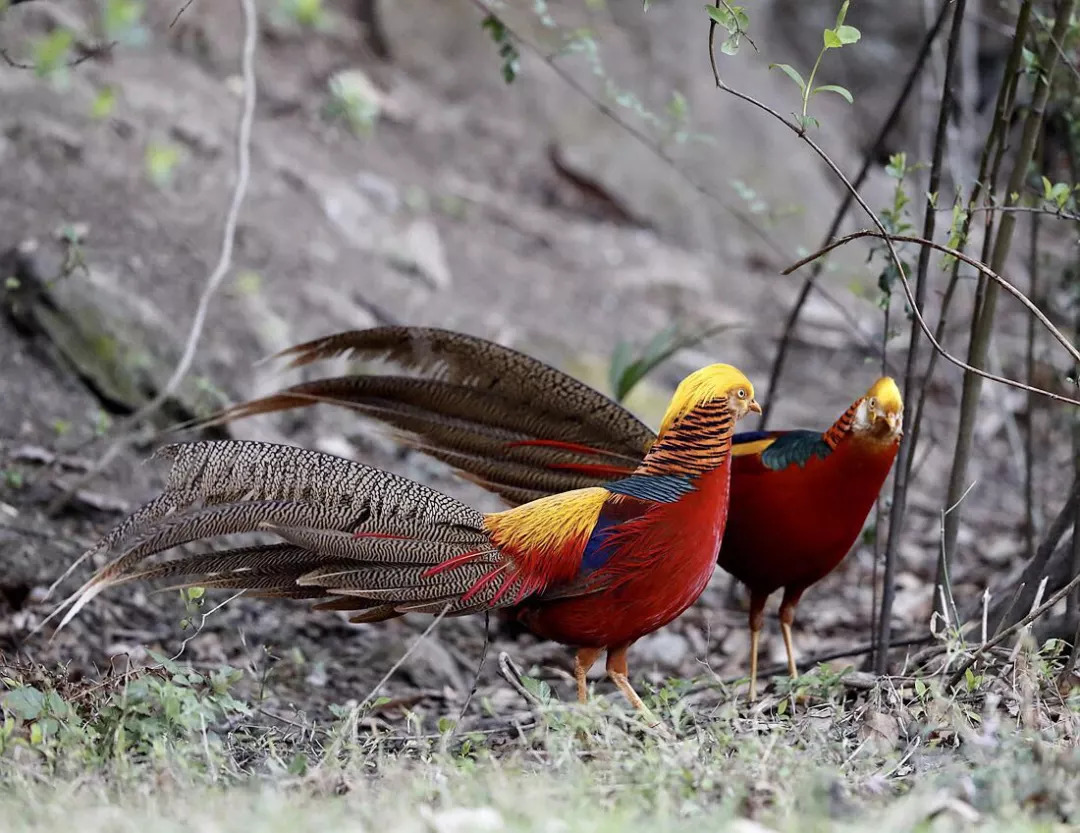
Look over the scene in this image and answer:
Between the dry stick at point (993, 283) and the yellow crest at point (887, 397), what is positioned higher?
→ the dry stick at point (993, 283)

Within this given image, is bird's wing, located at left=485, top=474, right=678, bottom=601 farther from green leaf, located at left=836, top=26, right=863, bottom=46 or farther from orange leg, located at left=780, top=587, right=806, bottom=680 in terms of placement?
green leaf, located at left=836, top=26, right=863, bottom=46

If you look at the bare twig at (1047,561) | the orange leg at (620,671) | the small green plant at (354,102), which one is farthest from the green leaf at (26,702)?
the small green plant at (354,102)

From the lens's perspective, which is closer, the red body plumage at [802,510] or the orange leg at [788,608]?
the red body plumage at [802,510]

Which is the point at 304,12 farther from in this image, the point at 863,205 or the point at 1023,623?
the point at 1023,623

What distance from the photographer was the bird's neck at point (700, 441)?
3512 mm

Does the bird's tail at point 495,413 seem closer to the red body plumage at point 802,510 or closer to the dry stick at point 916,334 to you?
the red body plumage at point 802,510

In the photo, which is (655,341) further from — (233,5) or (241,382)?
(233,5)

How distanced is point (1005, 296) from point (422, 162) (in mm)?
4153

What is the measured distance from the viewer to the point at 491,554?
3504 mm

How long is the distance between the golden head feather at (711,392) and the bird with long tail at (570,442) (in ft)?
0.75

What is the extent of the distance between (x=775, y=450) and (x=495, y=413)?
89cm

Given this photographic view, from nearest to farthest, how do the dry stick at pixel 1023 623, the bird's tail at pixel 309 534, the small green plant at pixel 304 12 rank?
the dry stick at pixel 1023 623
the bird's tail at pixel 309 534
the small green plant at pixel 304 12

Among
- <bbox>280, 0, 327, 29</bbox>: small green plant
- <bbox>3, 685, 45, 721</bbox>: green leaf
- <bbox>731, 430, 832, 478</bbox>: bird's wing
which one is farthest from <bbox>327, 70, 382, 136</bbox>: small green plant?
<bbox>3, 685, 45, 721</bbox>: green leaf

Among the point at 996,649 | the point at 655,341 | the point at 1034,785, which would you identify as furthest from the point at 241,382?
the point at 1034,785
